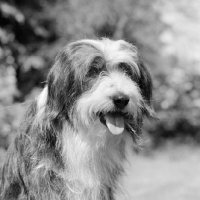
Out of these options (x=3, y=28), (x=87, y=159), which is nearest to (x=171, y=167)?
(x=3, y=28)

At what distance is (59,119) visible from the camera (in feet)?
12.0

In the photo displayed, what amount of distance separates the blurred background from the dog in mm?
3343

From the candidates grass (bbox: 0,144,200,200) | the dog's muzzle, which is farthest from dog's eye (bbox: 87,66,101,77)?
grass (bbox: 0,144,200,200)

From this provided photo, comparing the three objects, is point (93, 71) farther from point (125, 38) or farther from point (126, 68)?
point (125, 38)

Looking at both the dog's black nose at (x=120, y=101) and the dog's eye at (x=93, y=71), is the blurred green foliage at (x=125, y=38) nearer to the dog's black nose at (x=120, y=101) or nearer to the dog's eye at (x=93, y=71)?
the dog's eye at (x=93, y=71)

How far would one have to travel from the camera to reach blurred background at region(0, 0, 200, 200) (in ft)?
26.7

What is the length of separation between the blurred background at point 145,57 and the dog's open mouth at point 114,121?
364 cm

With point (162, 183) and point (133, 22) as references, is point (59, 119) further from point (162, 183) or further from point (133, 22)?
point (133, 22)

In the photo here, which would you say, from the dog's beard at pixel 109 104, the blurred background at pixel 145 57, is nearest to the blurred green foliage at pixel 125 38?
the blurred background at pixel 145 57

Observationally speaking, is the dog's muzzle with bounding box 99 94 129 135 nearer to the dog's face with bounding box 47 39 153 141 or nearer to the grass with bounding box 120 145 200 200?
the dog's face with bounding box 47 39 153 141

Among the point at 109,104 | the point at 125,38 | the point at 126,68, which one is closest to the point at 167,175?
the point at 125,38

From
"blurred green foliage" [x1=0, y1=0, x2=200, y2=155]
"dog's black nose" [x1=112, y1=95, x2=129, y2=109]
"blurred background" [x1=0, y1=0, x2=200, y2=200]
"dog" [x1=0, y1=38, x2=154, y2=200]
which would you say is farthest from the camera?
"blurred green foliage" [x1=0, y1=0, x2=200, y2=155]

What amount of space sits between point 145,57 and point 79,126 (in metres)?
6.28

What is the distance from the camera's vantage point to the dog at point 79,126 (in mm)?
3590
